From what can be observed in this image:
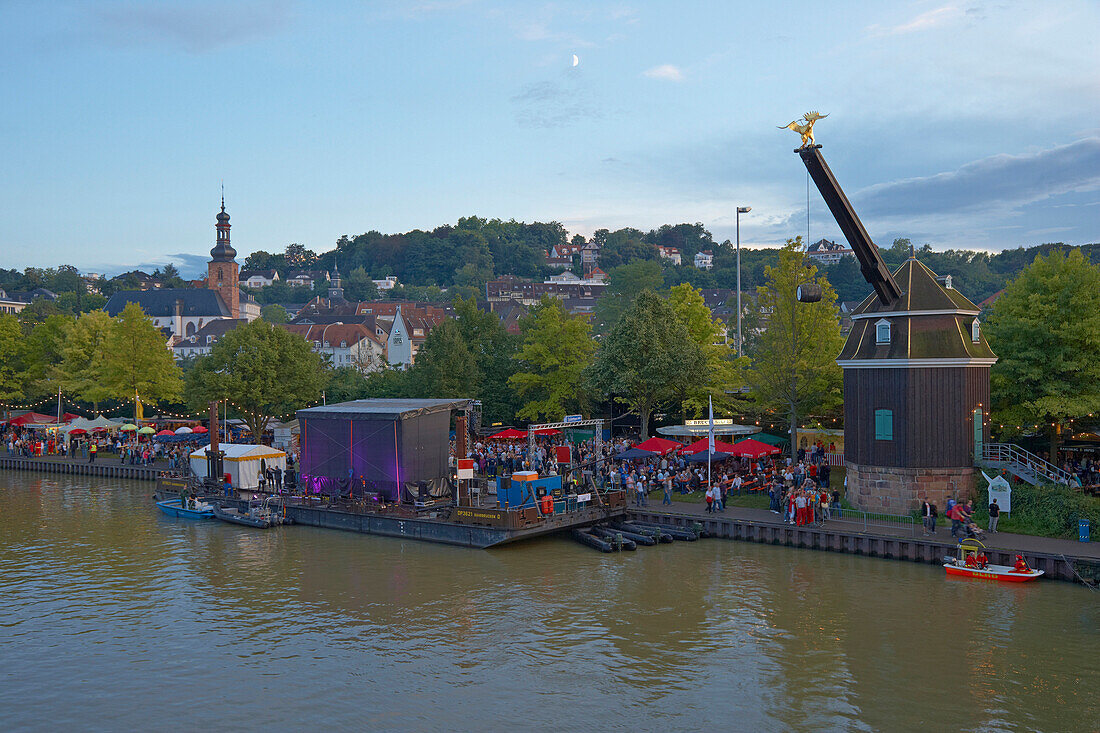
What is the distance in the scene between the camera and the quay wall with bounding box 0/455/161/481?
51938 mm

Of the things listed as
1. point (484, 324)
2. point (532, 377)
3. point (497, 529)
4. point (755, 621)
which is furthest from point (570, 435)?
point (755, 621)

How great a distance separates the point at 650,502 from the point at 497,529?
26.2ft

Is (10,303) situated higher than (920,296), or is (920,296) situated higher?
(10,303)

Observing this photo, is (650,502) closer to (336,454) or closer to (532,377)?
(336,454)

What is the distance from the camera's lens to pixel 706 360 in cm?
4450

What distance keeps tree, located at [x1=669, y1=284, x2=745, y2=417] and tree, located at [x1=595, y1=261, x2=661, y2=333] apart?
158 ft

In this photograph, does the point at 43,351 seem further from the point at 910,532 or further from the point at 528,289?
the point at 528,289

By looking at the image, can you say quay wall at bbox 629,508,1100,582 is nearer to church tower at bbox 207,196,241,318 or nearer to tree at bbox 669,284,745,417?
tree at bbox 669,284,745,417

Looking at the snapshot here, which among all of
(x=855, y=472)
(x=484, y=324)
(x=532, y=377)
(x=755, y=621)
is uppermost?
(x=484, y=324)

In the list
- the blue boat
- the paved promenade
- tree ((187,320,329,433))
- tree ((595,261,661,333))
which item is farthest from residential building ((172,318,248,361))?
the paved promenade

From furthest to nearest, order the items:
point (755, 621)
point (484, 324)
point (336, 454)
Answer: point (484, 324), point (336, 454), point (755, 621)

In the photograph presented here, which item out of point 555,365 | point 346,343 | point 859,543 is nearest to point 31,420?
point 555,365

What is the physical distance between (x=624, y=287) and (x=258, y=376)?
203 ft

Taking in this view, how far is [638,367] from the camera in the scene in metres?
44.6
